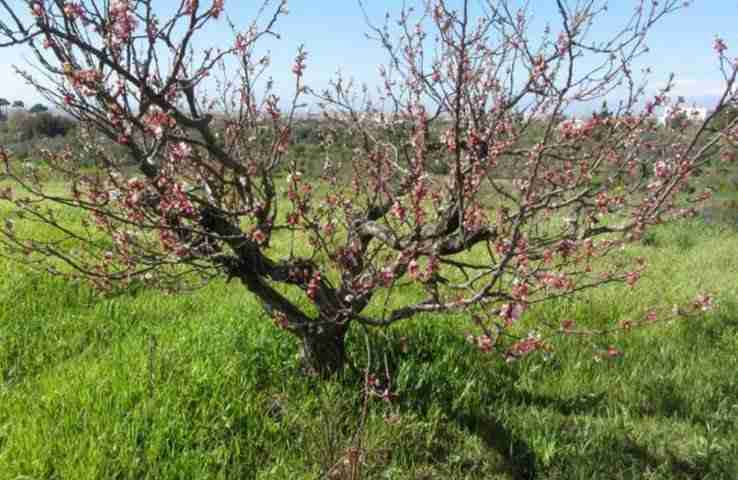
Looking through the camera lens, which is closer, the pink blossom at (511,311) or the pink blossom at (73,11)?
the pink blossom at (73,11)

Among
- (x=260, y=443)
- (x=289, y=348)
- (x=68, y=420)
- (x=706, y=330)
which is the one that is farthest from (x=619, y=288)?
(x=68, y=420)

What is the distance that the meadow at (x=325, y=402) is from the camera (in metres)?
3.06

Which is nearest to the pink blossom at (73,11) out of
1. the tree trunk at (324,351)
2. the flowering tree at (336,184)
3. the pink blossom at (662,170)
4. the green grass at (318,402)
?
the flowering tree at (336,184)

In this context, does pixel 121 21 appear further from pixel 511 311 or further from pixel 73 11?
pixel 511 311

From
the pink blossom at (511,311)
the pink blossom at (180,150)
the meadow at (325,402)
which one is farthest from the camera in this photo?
the meadow at (325,402)

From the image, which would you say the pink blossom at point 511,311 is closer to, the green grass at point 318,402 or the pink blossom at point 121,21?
the green grass at point 318,402

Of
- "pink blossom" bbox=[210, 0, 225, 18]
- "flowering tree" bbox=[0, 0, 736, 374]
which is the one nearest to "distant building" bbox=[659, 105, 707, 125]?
"flowering tree" bbox=[0, 0, 736, 374]

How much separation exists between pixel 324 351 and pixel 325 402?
41 cm

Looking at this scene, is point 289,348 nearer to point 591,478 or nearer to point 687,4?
point 591,478

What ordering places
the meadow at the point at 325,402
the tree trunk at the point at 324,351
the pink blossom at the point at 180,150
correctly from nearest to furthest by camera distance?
the pink blossom at the point at 180,150 → the meadow at the point at 325,402 → the tree trunk at the point at 324,351

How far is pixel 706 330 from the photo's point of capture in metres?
5.38

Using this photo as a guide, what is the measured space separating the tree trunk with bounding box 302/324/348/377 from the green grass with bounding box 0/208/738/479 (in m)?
0.10

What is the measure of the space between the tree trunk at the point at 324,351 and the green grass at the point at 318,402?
104 mm

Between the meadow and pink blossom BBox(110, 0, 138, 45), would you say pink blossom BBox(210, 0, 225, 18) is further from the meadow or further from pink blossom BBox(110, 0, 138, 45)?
the meadow
